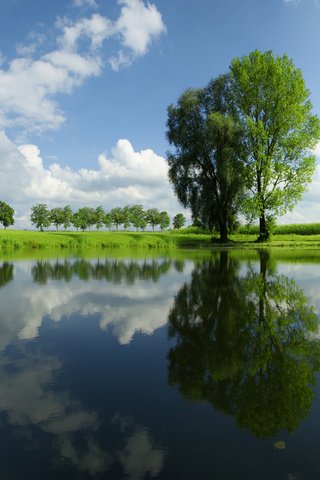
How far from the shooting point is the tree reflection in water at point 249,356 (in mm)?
3803

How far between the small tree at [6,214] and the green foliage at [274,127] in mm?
94867

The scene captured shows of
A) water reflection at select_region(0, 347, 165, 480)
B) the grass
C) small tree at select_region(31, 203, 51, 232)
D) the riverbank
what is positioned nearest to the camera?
water reflection at select_region(0, 347, 165, 480)

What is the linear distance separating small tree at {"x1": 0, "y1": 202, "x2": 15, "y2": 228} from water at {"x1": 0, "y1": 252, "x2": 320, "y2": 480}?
118 metres

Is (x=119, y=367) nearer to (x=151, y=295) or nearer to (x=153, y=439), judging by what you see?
(x=153, y=439)

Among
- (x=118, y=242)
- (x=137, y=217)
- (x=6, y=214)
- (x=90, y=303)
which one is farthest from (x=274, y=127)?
(x=6, y=214)

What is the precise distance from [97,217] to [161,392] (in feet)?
335

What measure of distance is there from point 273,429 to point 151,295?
7.34m

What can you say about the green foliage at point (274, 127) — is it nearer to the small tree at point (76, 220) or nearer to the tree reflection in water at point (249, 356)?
the tree reflection in water at point (249, 356)

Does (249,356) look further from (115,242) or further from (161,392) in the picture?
(115,242)

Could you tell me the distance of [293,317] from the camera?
7590 mm

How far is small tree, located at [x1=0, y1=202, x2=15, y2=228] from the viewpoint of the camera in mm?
115938

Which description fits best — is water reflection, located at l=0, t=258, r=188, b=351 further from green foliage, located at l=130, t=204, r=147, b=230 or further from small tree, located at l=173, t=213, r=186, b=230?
small tree, located at l=173, t=213, r=186, b=230

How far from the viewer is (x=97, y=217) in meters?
104

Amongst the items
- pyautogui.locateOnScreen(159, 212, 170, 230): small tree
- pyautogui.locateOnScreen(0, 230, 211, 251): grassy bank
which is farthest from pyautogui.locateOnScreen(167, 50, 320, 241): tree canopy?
pyautogui.locateOnScreen(159, 212, 170, 230): small tree
